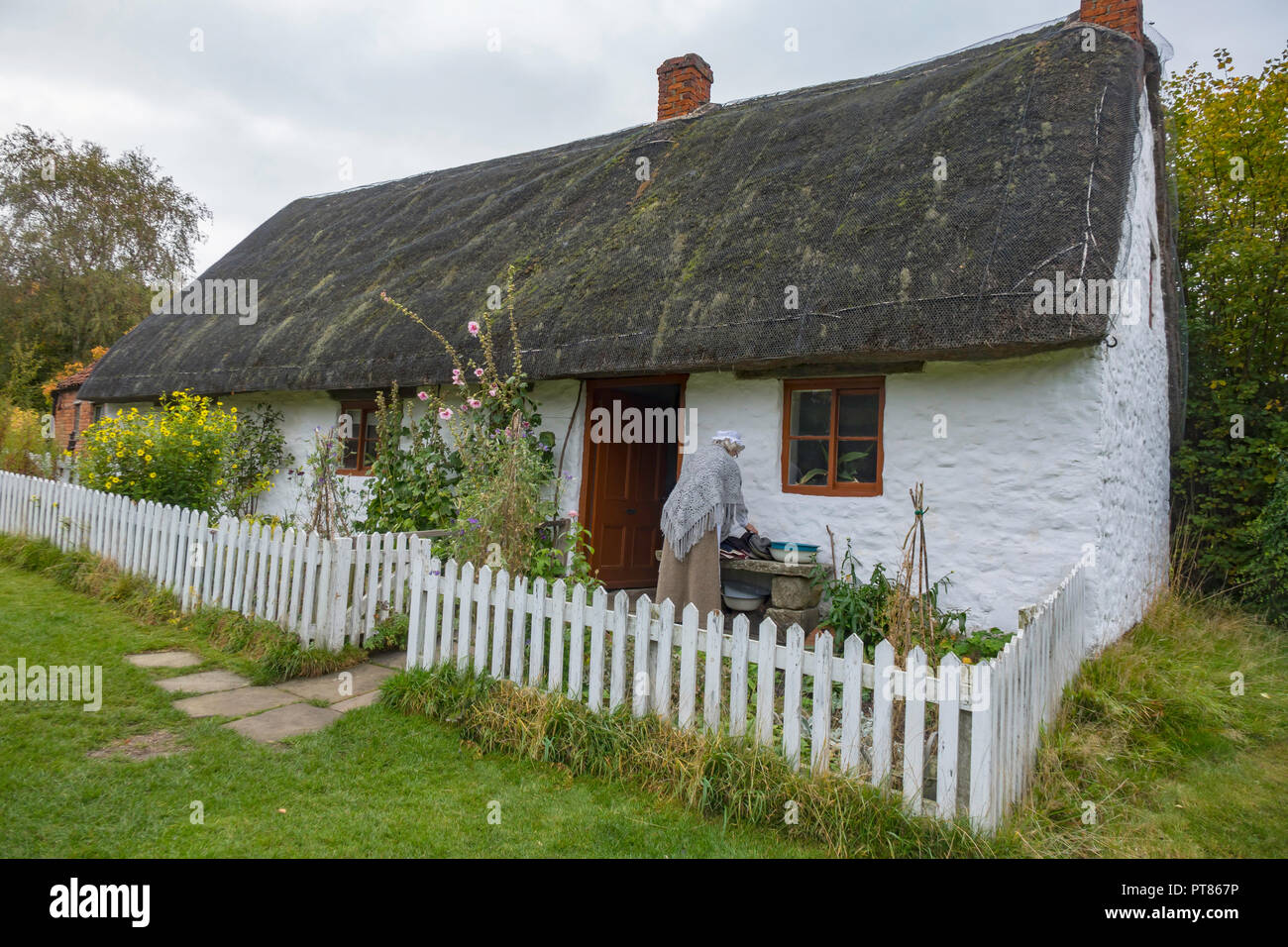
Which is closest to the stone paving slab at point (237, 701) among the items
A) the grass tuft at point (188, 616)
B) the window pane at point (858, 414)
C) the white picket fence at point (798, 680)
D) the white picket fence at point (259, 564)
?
the grass tuft at point (188, 616)

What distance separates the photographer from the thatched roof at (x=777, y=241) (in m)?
5.28

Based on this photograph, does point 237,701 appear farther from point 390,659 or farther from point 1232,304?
point 1232,304

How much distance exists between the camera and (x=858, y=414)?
6.26 meters

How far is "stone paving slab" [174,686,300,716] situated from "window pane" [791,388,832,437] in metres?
4.25

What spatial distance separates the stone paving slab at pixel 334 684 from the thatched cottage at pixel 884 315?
2827mm

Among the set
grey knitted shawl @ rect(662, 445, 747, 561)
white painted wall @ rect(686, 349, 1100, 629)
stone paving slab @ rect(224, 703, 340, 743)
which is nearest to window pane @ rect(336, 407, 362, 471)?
grey knitted shawl @ rect(662, 445, 747, 561)

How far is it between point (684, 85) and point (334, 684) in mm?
9241

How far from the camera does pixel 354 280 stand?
1061 centimetres

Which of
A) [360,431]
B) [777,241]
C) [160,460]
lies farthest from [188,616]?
[777,241]

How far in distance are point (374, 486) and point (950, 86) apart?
7054 millimetres

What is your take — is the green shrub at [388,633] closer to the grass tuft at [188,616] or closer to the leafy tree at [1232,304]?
the grass tuft at [188,616]
